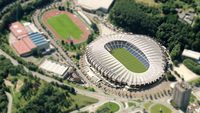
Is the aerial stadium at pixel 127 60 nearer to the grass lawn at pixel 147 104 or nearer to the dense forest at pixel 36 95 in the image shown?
the grass lawn at pixel 147 104

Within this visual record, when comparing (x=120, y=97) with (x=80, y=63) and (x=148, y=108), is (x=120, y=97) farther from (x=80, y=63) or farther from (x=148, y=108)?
(x=80, y=63)

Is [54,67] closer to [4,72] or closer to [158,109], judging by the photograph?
[4,72]

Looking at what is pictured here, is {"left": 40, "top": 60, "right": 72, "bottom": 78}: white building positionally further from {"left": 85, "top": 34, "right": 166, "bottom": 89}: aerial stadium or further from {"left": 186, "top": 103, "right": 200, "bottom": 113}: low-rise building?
{"left": 186, "top": 103, "right": 200, "bottom": 113}: low-rise building

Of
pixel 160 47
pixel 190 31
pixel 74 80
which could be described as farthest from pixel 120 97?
pixel 190 31

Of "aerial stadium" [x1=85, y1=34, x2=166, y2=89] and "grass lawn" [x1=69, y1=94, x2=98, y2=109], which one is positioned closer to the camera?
"grass lawn" [x1=69, y1=94, x2=98, y2=109]

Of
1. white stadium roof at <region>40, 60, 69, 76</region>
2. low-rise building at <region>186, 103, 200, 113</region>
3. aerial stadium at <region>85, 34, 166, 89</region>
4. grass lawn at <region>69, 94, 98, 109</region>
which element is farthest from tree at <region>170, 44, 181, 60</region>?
white stadium roof at <region>40, 60, 69, 76</region>

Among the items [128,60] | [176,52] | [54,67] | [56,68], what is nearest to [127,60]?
[128,60]
